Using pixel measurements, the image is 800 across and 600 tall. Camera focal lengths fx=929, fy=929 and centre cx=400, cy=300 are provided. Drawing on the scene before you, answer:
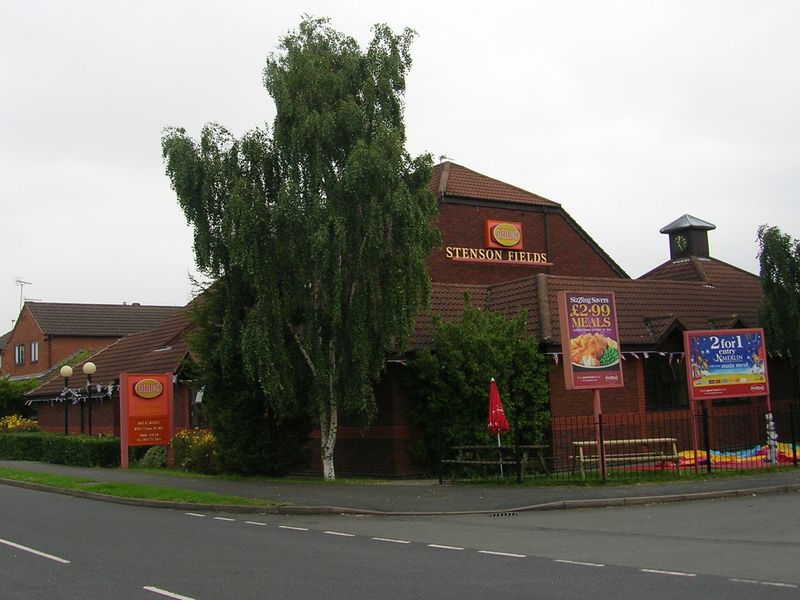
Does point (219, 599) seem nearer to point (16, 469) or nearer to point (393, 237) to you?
point (393, 237)

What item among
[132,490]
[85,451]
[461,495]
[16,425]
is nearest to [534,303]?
[461,495]

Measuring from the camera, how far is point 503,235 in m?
32.0

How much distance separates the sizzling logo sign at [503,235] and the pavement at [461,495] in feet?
39.7

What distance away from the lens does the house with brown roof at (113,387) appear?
110 ft

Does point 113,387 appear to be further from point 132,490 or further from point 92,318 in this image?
point 92,318

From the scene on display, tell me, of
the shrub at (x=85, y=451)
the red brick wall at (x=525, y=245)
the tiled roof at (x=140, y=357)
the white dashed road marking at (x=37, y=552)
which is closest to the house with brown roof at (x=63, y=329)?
the tiled roof at (x=140, y=357)

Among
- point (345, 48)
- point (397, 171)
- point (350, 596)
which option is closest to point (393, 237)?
point (397, 171)

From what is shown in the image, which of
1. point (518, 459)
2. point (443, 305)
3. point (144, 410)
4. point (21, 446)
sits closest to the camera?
point (518, 459)

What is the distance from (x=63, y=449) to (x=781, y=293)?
23765 mm

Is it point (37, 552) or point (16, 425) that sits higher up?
point (16, 425)

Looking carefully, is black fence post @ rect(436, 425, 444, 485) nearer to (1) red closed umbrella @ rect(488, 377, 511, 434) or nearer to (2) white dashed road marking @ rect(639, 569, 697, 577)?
(1) red closed umbrella @ rect(488, 377, 511, 434)

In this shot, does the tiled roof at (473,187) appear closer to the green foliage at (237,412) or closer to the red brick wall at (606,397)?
the red brick wall at (606,397)

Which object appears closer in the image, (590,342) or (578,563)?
(578,563)

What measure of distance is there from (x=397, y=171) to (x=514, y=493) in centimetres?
781
